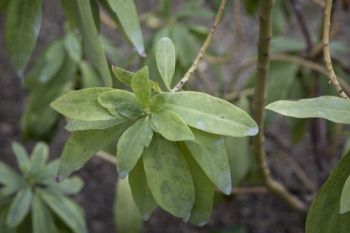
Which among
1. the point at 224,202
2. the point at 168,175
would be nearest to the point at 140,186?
the point at 168,175

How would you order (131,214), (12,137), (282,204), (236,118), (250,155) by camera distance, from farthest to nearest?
1. (12,137)
2. (282,204)
3. (250,155)
4. (131,214)
5. (236,118)

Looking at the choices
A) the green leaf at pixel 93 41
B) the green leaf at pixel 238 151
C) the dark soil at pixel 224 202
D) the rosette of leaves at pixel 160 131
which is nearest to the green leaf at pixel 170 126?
the rosette of leaves at pixel 160 131

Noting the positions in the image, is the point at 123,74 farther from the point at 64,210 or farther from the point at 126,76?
the point at 64,210

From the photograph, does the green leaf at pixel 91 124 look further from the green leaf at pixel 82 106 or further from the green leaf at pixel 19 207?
the green leaf at pixel 19 207

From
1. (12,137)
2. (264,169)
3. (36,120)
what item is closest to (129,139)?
(264,169)

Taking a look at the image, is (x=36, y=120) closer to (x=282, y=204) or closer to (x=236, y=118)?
(x=282, y=204)

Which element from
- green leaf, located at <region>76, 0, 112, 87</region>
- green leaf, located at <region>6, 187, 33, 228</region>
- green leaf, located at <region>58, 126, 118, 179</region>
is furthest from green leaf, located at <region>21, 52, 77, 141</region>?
green leaf, located at <region>58, 126, 118, 179</region>
